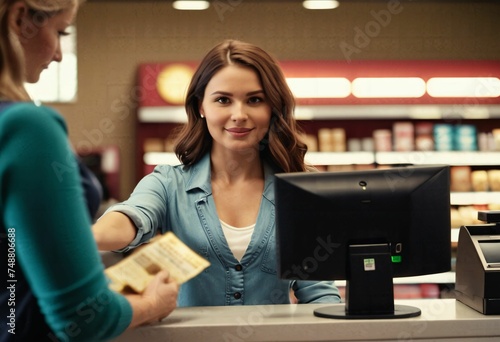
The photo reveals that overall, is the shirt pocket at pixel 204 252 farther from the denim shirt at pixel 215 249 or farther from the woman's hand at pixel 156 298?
the woman's hand at pixel 156 298

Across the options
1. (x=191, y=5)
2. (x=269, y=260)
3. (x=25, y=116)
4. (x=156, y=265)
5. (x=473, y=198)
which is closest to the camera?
(x=25, y=116)

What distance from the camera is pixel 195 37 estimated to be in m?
7.66

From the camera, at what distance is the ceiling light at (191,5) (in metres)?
7.37

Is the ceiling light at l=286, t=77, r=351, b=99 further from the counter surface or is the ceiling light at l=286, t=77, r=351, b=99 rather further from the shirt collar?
the counter surface

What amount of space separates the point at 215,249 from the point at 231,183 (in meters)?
0.29

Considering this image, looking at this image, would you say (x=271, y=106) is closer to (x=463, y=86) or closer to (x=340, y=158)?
(x=340, y=158)

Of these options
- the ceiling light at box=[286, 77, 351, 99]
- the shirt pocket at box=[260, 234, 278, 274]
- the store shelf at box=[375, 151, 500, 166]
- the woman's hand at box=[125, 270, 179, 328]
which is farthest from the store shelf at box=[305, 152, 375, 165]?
the woman's hand at box=[125, 270, 179, 328]

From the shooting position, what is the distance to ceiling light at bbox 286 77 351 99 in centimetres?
668

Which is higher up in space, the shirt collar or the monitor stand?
the shirt collar

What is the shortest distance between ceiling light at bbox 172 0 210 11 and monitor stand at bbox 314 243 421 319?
220 inches

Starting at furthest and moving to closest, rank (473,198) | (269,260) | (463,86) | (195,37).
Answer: (195,37)
(463,86)
(473,198)
(269,260)

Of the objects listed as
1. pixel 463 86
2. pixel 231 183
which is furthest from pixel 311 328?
pixel 463 86

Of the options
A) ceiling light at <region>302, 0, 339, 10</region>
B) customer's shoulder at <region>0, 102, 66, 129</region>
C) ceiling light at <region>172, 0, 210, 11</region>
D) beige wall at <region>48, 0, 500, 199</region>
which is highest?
ceiling light at <region>302, 0, 339, 10</region>

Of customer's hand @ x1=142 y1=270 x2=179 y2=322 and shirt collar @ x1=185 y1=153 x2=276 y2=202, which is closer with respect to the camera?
customer's hand @ x1=142 y1=270 x2=179 y2=322
